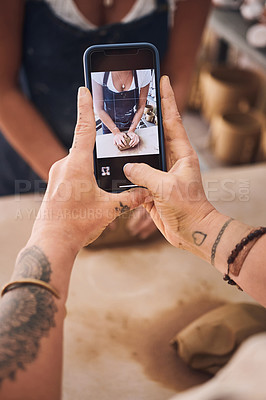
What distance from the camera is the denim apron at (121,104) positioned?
1.97ft

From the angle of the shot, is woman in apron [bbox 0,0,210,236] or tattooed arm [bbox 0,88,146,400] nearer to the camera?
tattooed arm [bbox 0,88,146,400]

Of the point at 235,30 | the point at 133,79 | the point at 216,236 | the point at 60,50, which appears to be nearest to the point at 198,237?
the point at 216,236

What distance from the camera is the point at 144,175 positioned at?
61cm

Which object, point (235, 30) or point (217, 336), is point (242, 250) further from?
point (235, 30)

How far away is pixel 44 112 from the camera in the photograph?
109 cm

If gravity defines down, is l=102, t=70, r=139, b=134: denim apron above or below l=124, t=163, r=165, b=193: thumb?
above

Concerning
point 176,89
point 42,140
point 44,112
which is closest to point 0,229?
point 42,140

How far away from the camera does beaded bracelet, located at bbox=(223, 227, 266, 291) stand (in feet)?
1.78

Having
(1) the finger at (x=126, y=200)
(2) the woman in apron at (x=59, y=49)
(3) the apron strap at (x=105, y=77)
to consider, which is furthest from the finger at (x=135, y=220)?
(3) the apron strap at (x=105, y=77)

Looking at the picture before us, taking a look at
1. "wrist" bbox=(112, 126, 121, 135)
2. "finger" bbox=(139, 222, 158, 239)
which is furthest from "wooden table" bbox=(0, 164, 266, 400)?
"wrist" bbox=(112, 126, 121, 135)

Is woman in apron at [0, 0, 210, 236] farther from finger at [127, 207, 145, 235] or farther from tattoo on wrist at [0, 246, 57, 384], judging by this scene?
tattoo on wrist at [0, 246, 57, 384]

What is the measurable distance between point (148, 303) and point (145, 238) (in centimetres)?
18

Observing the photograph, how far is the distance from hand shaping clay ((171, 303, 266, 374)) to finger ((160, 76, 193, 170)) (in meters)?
0.29

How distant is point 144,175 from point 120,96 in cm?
13
